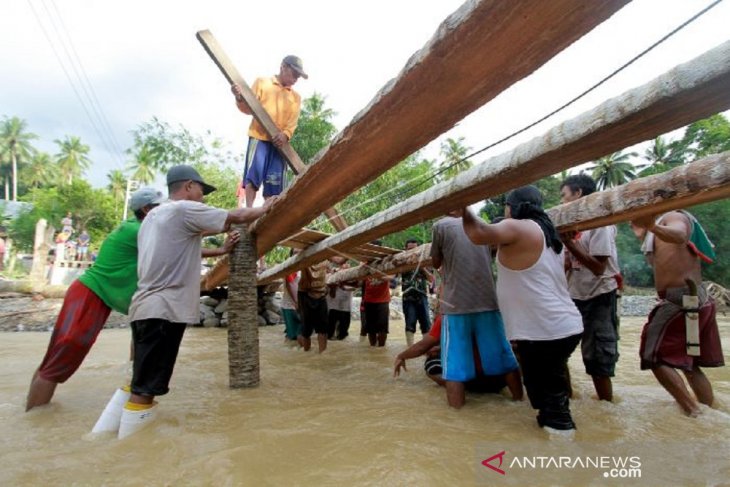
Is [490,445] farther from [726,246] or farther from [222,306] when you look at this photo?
[726,246]

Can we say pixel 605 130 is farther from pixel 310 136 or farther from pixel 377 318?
pixel 310 136

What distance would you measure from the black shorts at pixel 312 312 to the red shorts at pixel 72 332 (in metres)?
3.40

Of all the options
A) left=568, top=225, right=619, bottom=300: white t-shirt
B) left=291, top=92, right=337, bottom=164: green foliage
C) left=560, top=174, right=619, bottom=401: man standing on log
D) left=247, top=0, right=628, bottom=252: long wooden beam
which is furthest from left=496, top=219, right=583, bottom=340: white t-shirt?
left=291, top=92, right=337, bottom=164: green foliage

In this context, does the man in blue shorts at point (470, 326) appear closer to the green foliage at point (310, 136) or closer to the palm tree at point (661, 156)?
the green foliage at point (310, 136)

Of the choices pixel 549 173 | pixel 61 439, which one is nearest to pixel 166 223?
pixel 61 439

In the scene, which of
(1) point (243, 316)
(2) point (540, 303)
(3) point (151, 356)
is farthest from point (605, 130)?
(1) point (243, 316)

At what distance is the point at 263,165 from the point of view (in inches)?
167

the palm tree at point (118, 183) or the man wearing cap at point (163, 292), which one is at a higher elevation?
the palm tree at point (118, 183)

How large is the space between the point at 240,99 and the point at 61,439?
9.34ft

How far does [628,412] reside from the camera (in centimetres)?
304

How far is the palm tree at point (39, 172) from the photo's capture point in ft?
138

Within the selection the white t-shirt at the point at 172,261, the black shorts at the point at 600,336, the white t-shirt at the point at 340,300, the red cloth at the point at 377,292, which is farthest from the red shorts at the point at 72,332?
the white t-shirt at the point at 340,300

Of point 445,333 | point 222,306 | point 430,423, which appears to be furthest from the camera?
point 222,306

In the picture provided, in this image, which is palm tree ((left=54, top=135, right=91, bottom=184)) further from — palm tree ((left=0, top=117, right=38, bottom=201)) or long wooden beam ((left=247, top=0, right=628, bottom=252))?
long wooden beam ((left=247, top=0, right=628, bottom=252))
